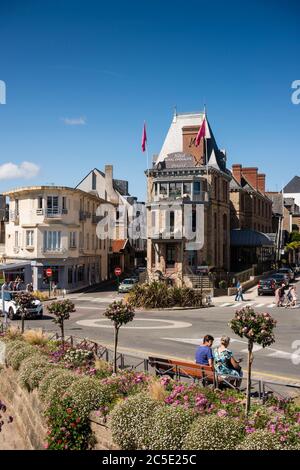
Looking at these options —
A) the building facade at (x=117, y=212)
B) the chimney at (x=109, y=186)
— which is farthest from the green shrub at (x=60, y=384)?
the chimney at (x=109, y=186)

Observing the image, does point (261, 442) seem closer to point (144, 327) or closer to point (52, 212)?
point (144, 327)

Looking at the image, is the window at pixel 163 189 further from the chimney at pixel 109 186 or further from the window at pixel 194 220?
the chimney at pixel 109 186

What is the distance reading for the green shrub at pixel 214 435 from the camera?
8.98 meters

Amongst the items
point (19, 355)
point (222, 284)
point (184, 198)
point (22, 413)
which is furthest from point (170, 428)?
point (184, 198)

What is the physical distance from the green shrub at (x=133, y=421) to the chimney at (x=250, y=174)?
187 ft

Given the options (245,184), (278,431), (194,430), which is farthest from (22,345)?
(245,184)

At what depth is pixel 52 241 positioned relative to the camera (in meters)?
48.6

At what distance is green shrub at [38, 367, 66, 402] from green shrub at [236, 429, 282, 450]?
602 centimetres

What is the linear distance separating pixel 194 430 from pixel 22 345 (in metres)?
10.3

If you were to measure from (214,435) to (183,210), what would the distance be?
1556 inches

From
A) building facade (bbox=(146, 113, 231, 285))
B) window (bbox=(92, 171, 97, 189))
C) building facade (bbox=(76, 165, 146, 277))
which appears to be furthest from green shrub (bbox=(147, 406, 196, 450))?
window (bbox=(92, 171, 97, 189))

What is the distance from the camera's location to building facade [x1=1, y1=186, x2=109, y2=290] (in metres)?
48.1

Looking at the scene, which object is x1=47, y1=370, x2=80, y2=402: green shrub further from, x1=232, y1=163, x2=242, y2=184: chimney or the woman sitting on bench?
x1=232, y1=163, x2=242, y2=184: chimney
